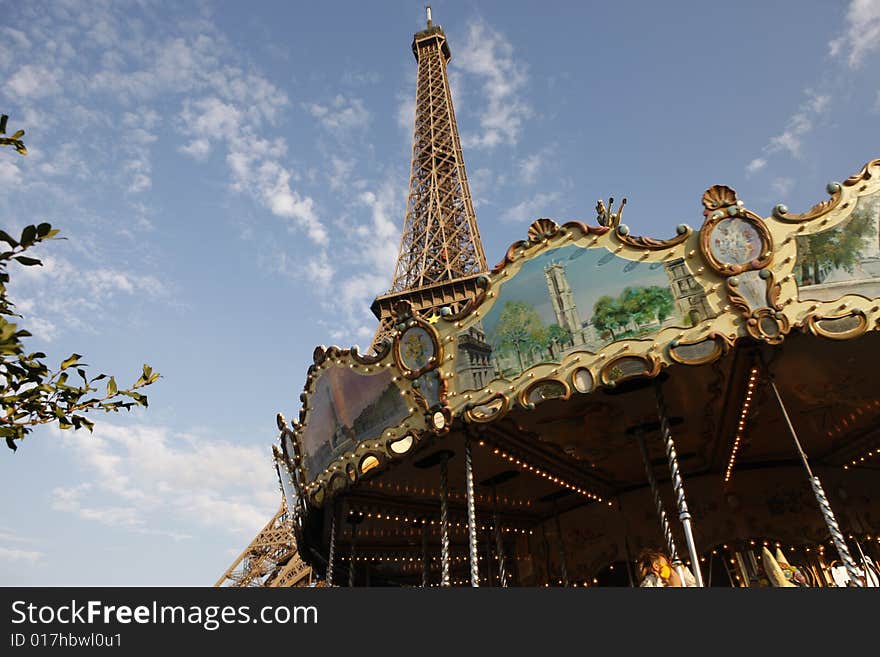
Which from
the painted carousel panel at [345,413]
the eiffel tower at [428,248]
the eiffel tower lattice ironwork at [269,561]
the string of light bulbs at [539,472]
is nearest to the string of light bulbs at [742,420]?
the string of light bulbs at [539,472]

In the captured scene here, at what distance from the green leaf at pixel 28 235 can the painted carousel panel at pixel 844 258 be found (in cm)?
742

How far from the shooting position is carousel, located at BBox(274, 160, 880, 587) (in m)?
6.89

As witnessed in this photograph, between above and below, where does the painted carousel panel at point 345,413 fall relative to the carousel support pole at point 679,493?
→ above

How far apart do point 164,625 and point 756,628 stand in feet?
10.4

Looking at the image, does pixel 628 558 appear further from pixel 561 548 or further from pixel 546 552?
pixel 546 552

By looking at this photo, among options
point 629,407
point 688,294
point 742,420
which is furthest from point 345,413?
point 742,420

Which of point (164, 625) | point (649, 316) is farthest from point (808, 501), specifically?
point (164, 625)

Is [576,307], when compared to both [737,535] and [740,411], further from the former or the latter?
[737,535]

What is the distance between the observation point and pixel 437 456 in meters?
9.91

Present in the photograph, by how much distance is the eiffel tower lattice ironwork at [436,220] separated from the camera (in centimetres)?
2962

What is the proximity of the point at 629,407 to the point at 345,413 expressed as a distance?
4651 millimetres

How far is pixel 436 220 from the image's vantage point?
35000 millimetres

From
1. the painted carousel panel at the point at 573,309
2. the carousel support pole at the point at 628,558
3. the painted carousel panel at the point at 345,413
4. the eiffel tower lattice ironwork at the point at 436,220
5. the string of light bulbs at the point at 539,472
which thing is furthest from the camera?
the eiffel tower lattice ironwork at the point at 436,220

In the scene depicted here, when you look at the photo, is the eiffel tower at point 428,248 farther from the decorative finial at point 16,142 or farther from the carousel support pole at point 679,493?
the decorative finial at point 16,142
